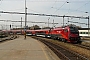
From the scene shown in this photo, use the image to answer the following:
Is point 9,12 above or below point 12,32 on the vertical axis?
above

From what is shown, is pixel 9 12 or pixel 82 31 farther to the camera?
pixel 82 31

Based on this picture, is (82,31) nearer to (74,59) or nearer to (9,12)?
(9,12)

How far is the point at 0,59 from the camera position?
13219 millimetres

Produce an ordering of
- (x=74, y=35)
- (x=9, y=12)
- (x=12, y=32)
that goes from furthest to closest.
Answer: (x=12, y=32) < (x=9, y=12) < (x=74, y=35)

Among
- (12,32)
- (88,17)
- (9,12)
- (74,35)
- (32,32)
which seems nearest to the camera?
(74,35)

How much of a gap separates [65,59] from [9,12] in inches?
1608

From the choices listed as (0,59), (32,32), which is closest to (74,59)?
(0,59)

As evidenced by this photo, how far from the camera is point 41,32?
276 ft

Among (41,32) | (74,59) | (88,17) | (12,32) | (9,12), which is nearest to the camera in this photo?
(74,59)

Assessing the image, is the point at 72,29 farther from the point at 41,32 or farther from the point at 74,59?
the point at 41,32

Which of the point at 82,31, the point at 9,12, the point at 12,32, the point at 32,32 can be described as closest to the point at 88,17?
the point at 9,12

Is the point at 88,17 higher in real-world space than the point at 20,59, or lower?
higher

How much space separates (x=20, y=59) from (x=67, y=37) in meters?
25.6

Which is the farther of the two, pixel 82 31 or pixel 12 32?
pixel 12 32
